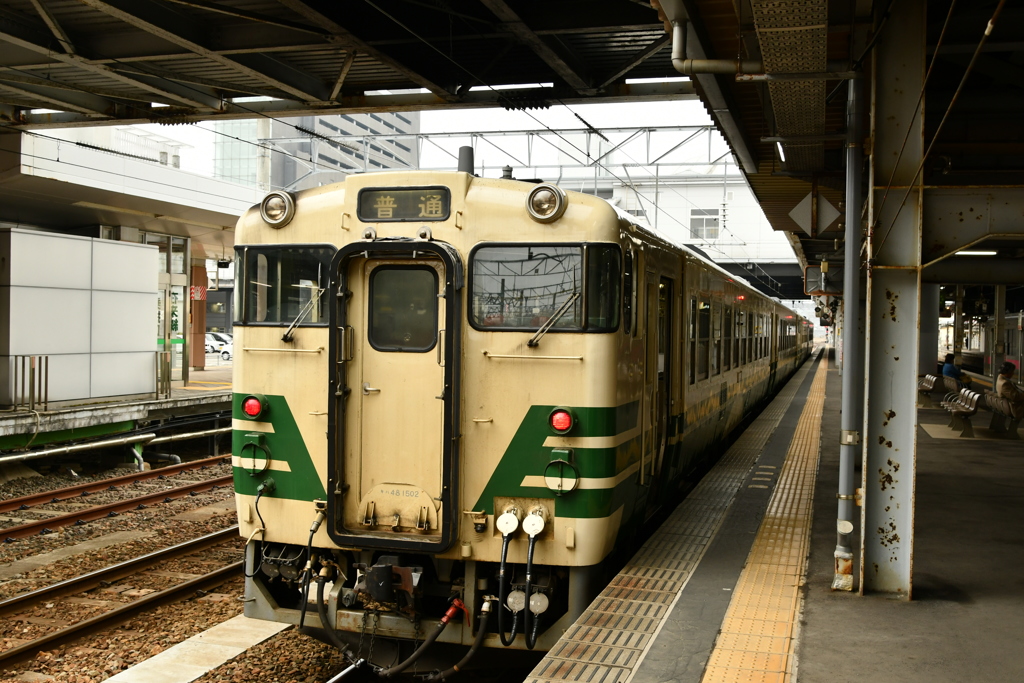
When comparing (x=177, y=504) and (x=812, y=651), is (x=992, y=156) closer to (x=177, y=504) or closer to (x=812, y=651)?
(x=812, y=651)

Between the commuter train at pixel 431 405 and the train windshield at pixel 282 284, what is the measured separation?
0.01m

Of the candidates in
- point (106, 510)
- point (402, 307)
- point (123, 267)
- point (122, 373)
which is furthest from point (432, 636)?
point (123, 267)

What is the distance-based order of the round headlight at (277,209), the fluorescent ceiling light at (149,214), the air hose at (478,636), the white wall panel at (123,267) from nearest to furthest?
the air hose at (478,636) < the round headlight at (277,209) < the white wall panel at (123,267) < the fluorescent ceiling light at (149,214)

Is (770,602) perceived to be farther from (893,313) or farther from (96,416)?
(96,416)

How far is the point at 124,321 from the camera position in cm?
1518

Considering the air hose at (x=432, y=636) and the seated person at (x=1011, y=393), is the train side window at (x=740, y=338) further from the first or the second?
the air hose at (x=432, y=636)

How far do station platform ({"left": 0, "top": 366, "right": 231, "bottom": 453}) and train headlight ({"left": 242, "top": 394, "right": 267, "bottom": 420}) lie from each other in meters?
8.24

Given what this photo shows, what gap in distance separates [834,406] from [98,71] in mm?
17134

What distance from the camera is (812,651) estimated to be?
4.72 metres

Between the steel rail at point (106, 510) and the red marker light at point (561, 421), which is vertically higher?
the red marker light at point (561, 421)

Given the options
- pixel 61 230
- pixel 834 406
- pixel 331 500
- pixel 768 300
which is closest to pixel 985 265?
pixel 768 300

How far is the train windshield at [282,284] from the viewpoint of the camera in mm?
5664

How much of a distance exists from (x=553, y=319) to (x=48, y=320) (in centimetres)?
1120

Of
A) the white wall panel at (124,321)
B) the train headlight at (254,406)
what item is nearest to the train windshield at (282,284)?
the train headlight at (254,406)
